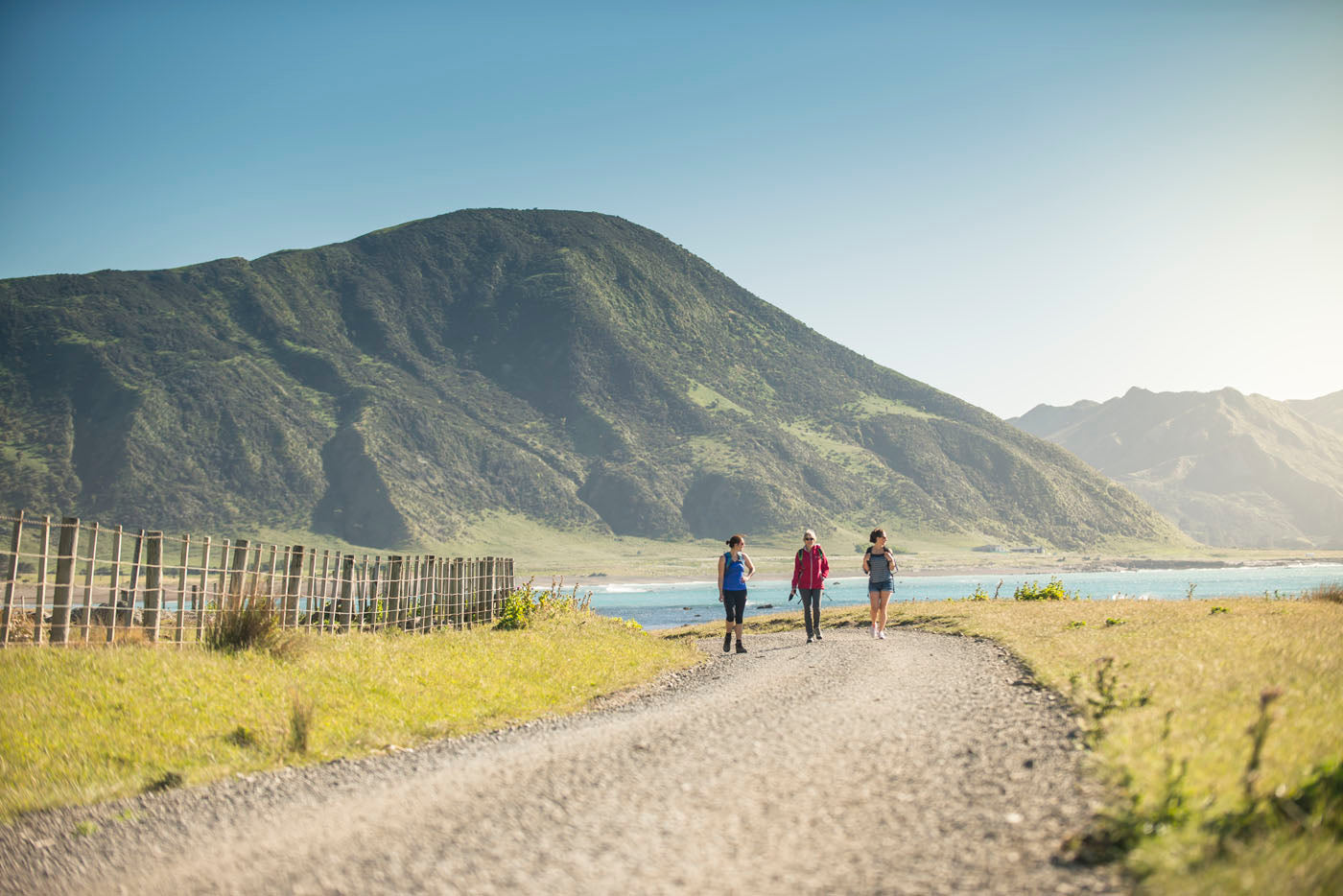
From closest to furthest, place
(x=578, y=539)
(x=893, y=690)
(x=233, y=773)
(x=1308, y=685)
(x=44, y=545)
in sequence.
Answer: (x=1308, y=685) < (x=233, y=773) < (x=893, y=690) < (x=44, y=545) < (x=578, y=539)

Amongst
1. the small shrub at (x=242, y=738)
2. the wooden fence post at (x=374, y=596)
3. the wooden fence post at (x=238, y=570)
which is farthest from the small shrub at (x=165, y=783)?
the wooden fence post at (x=374, y=596)

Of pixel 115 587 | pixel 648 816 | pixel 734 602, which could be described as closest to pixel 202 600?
pixel 115 587

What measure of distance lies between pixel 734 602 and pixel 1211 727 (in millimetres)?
12517

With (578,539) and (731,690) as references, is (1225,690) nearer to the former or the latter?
(731,690)

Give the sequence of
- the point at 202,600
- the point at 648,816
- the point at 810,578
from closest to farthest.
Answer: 1. the point at 648,816
2. the point at 202,600
3. the point at 810,578

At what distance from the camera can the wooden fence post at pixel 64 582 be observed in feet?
42.7

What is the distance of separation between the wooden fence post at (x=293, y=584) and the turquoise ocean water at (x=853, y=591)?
40687 millimetres

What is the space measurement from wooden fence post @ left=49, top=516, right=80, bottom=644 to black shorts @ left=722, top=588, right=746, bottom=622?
423 inches

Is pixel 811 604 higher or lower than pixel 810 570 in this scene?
lower

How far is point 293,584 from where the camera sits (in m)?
17.5

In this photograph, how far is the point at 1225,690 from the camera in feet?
28.5

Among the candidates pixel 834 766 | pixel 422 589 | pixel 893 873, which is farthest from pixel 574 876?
pixel 422 589

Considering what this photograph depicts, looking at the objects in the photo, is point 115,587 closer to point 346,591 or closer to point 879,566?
point 346,591

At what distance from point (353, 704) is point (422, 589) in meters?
9.65
